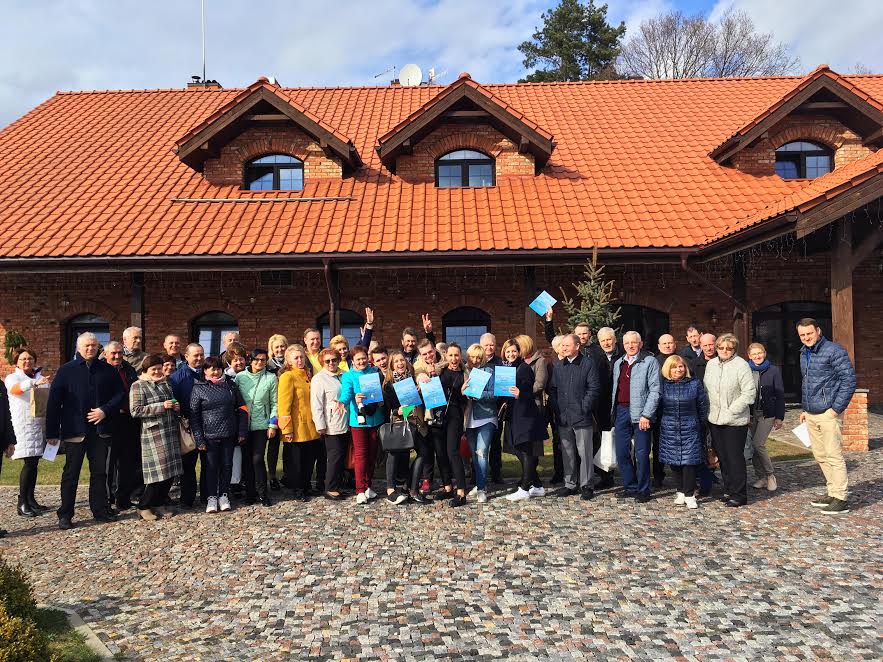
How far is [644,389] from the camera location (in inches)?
237

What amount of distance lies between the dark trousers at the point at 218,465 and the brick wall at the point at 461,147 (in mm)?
7987

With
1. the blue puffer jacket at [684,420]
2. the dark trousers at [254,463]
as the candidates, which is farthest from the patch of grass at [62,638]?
the blue puffer jacket at [684,420]

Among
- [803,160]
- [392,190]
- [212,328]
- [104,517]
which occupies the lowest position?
[104,517]

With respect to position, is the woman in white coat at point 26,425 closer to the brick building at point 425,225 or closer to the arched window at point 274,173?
the brick building at point 425,225

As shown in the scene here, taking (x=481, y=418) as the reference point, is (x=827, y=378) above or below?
above

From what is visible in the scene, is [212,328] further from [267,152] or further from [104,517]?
[104,517]

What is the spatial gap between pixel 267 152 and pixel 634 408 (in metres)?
9.79

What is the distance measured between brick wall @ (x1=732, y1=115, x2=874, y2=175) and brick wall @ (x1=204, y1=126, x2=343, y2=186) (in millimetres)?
8697

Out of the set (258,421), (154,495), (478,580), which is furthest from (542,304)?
(154,495)

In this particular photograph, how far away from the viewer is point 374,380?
606cm

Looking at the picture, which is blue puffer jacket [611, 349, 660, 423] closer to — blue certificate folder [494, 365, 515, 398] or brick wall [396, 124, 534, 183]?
blue certificate folder [494, 365, 515, 398]

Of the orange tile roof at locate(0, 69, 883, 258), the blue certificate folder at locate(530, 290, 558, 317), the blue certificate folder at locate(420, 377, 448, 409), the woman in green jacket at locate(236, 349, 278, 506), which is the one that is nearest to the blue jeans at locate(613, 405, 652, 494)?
the blue certificate folder at locate(530, 290, 558, 317)

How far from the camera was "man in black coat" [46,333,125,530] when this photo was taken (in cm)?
559

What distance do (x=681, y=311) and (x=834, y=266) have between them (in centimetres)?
383
